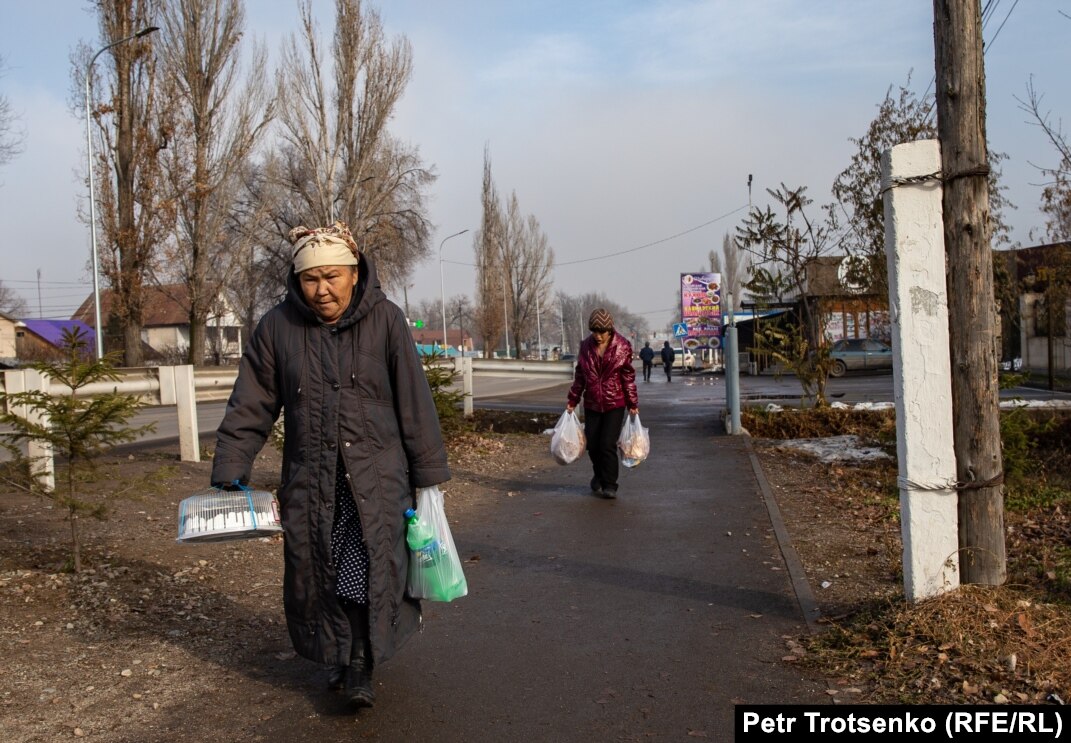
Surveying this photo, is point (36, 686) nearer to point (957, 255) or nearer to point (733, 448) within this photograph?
point (957, 255)

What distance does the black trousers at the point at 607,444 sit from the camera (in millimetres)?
9305

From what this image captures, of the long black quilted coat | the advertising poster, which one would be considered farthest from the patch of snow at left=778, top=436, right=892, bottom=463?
the advertising poster

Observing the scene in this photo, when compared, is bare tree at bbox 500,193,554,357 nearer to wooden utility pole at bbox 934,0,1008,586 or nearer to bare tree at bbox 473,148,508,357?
bare tree at bbox 473,148,508,357

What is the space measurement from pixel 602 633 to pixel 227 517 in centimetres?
205

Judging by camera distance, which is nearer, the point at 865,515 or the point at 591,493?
Answer: the point at 865,515

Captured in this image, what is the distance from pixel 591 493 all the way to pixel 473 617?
4.32 metres

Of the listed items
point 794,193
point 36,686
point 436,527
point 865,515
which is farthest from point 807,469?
point 36,686

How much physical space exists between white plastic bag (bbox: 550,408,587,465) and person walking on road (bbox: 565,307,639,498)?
14cm

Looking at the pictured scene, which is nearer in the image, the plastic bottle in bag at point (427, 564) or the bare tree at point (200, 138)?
the plastic bottle in bag at point (427, 564)

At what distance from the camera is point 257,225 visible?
138 ft

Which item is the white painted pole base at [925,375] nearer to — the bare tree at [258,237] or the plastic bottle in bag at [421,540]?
the plastic bottle in bag at [421,540]

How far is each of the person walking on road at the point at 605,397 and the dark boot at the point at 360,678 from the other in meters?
5.43

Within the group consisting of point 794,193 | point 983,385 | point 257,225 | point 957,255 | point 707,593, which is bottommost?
point 707,593

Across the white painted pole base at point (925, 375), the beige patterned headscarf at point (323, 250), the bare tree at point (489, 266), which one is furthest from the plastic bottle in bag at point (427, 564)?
the bare tree at point (489, 266)
